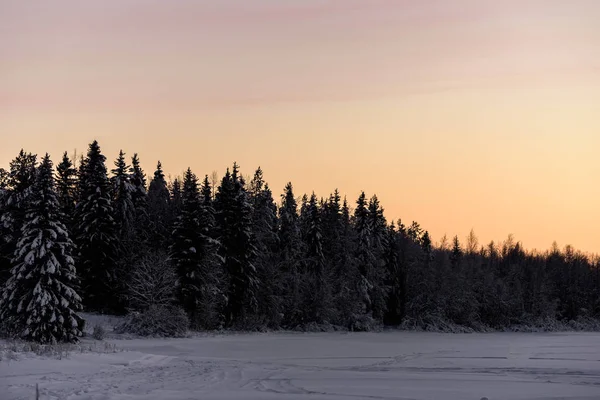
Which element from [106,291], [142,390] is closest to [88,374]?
[142,390]

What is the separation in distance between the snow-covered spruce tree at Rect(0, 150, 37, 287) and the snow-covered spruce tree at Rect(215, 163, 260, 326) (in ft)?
58.2

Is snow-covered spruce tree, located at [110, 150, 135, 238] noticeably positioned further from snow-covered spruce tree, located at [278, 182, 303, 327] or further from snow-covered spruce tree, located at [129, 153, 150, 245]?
snow-covered spruce tree, located at [278, 182, 303, 327]

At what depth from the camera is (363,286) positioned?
70938mm

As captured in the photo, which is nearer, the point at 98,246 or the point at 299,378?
the point at 299,378

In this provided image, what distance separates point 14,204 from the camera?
1866 inches

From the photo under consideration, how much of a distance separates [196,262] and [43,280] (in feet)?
60.1

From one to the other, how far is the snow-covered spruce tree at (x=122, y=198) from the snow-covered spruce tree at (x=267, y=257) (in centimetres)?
1287

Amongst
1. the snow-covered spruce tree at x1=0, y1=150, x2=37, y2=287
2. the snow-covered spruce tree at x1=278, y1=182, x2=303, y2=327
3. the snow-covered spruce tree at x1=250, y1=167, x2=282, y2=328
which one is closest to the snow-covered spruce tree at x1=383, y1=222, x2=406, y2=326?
the snow-covered spruce tree at x1=278, y1=182, x2=303, y2=327

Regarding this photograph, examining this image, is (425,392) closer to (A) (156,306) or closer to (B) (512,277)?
(A) (156,306)

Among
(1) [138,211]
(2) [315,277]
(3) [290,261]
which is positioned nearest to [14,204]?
(1) [138,211]

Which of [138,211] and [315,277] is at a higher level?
[138,211]

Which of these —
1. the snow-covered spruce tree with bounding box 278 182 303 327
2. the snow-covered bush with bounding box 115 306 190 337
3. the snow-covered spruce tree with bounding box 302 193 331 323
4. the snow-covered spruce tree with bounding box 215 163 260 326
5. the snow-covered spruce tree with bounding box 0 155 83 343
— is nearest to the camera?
the snow-covered spruce tree with bounding box 0 155 83 343

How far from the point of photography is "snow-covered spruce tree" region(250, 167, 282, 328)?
A: 6106 cm

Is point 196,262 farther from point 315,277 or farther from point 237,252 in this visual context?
point 315,277
